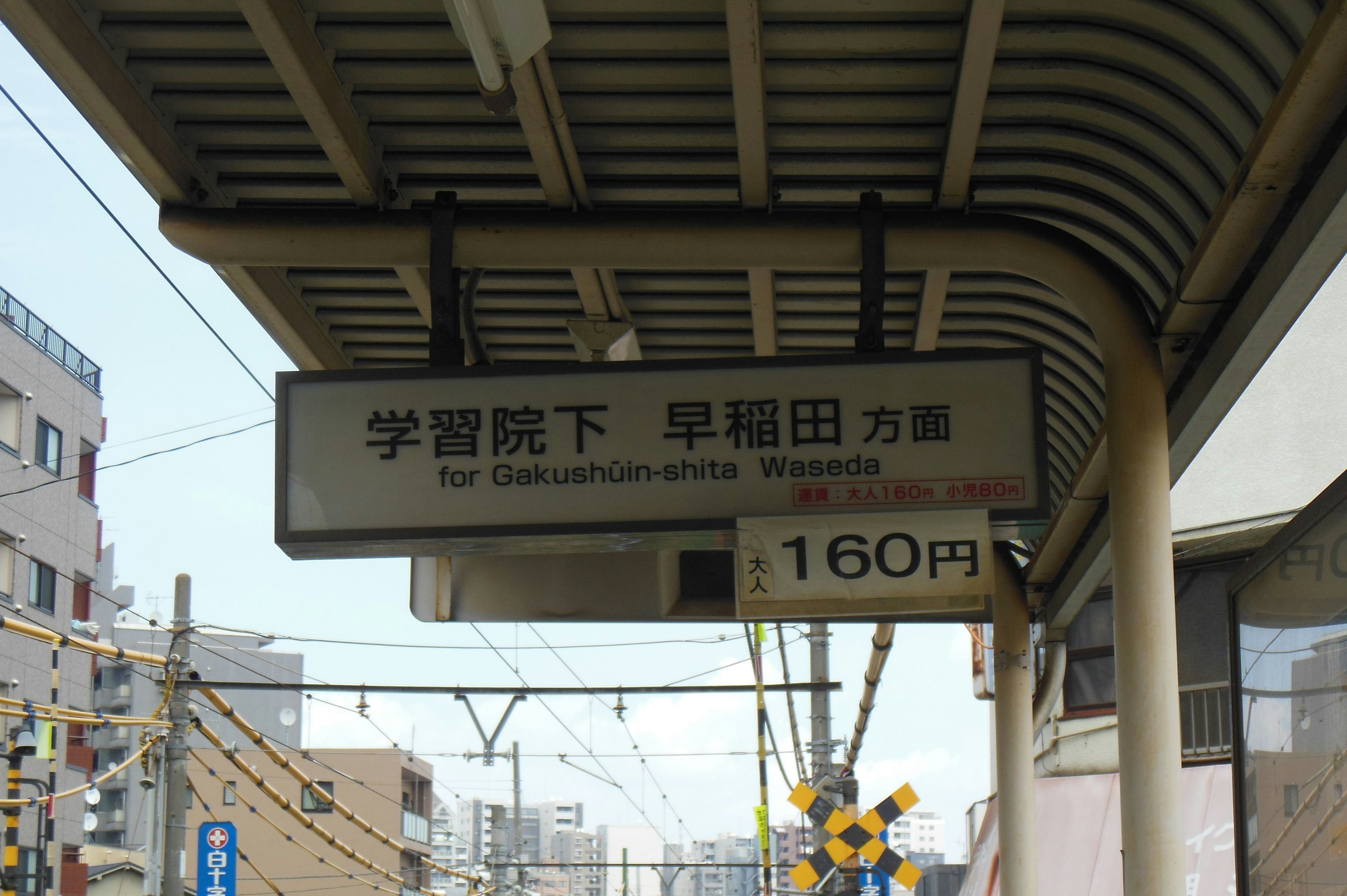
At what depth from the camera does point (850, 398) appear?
4367mm

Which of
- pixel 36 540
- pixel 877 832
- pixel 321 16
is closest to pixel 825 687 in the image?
pixel 877 832

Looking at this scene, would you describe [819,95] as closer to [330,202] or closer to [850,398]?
[850,398]

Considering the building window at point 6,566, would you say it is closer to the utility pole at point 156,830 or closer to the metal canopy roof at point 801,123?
the utility pole at point 156,830

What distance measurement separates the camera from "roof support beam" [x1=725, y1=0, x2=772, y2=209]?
395cm

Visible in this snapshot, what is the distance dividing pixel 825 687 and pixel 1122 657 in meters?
10.9

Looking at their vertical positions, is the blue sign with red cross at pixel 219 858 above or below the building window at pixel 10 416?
below

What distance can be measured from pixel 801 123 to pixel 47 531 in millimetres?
34968

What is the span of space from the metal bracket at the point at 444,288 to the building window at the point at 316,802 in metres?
55.9

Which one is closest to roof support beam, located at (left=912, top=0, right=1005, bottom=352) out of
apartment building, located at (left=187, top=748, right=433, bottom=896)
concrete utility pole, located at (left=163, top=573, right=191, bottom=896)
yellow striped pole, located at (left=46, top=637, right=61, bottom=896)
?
yellow striped pole, located at (left=46, top=637, right=61, bottom=896)

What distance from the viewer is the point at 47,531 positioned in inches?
1396

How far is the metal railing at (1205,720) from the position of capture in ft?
44.3

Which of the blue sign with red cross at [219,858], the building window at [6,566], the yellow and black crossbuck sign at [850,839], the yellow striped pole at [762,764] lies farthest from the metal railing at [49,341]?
the yellow and black crossbuck sign at [850,839]

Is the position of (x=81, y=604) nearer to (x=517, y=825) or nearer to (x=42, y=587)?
(x=42, y=587)

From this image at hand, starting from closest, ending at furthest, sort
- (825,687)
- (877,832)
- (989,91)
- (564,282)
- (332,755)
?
(989,91)
(564,282)
(877,832)
(825,687)
(332,755)
